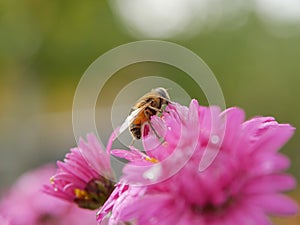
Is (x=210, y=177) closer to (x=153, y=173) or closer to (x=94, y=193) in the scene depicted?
(x=153, y=173)

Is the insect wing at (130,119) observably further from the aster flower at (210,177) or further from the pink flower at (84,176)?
the aster flower at (210,177)

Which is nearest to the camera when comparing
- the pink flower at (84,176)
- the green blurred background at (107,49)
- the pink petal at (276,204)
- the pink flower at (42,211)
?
the pink petal at (276,204)

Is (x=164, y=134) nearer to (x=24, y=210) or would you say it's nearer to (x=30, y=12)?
(x=24, y=210)

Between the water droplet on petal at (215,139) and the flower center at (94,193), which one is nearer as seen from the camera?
the water droplet on petal at (215,139)

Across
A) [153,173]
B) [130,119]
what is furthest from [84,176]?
[153,173]

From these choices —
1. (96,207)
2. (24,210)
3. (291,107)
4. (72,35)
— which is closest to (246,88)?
(291,107)

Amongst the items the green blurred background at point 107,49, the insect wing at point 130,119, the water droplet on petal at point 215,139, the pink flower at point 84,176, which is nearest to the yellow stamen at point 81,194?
the pink flower at point 84,176

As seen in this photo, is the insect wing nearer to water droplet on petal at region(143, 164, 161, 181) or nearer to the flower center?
the flower center
